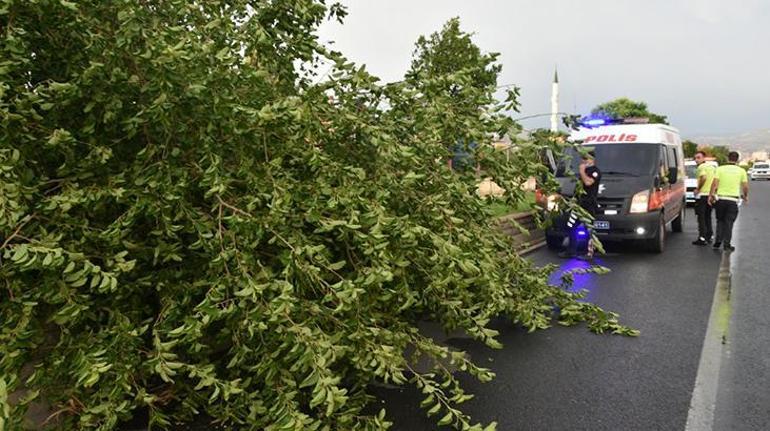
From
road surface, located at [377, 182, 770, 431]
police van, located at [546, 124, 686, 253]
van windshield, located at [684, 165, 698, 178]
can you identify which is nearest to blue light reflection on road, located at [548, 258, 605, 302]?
road surface, located at [377, 182, 770, 431]

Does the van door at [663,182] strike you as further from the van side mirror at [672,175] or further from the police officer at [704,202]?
the police officer at [704,202]

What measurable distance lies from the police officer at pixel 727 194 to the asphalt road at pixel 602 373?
3.96m

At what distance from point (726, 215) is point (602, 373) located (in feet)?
24.8

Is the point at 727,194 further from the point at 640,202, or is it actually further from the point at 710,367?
the point at 710,367

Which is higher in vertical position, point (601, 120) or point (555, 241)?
point (601, 120)

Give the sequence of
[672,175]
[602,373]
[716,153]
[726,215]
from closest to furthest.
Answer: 1. [602,373]
2. [726,215]
3. [672,175]
4. [716,153]

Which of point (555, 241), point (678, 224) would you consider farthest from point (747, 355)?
point (678, 224)

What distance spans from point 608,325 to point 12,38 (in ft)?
16.8

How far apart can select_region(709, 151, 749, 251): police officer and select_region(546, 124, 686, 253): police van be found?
77 cm

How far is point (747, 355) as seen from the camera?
4715mm

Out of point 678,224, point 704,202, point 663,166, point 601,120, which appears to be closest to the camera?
point 663,166

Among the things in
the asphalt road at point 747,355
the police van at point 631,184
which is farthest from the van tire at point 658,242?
the asphalt road at point 747,355

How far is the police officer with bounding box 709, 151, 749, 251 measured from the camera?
10258mm

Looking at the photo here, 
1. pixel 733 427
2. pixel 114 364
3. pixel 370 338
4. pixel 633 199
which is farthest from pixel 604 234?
pixel 114 364
